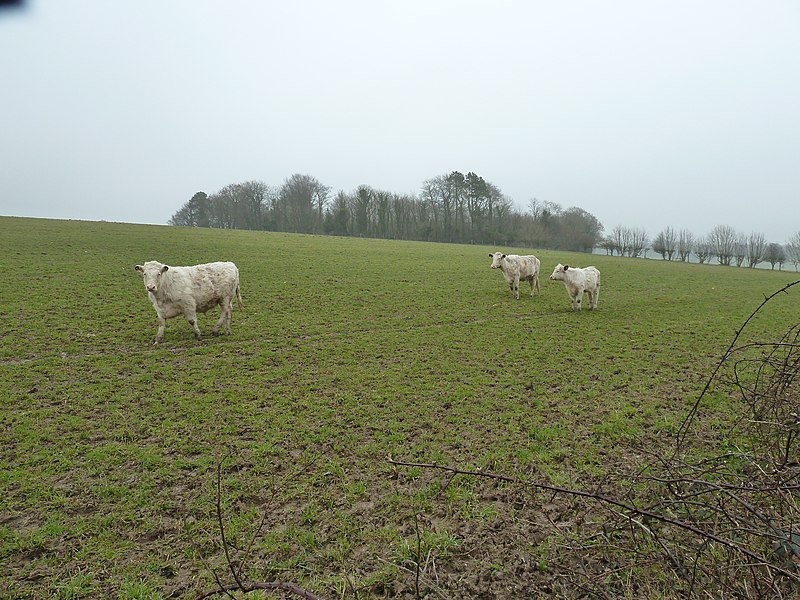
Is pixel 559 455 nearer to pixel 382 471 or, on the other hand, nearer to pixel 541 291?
pixel 382 471

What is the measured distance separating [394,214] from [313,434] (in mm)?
82184

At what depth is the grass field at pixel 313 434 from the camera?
4.01m

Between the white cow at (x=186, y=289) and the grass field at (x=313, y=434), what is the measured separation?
0.94 m

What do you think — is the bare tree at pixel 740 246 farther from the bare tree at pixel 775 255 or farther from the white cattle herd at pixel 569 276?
the white cattle herd at pixel 569 276

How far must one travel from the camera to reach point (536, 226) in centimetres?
8806

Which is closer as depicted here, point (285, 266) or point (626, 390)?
point (626, 390)

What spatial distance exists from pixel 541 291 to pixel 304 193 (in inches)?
2716

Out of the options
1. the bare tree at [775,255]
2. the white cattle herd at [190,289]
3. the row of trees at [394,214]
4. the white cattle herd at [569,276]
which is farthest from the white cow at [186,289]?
the bare tree at [775,255]

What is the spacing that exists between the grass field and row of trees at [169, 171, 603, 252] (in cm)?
6710

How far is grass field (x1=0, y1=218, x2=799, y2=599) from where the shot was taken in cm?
401

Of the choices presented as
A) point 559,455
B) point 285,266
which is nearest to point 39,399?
A: point 559,455

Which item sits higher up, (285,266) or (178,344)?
(285,266)

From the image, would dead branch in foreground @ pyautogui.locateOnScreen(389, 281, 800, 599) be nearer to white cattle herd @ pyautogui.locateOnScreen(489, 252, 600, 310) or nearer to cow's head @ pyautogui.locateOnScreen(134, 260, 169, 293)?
cow's head @ pyautogui.locateOnScreen(134, 260, 169, 293)

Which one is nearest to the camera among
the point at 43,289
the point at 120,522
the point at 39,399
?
the point at 120,522
